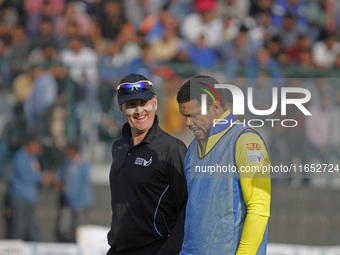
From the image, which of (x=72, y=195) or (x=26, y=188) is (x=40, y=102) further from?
(x=72, y=195)

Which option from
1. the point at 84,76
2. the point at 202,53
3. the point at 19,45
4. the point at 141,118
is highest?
the point at 19,45

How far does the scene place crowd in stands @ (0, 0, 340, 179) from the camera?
30.8 ft

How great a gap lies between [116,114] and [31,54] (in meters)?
3.32

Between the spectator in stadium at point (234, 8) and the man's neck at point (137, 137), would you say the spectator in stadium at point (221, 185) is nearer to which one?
the man's neck at point (137, 137)

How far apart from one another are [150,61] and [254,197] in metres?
7.63

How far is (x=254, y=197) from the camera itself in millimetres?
3643

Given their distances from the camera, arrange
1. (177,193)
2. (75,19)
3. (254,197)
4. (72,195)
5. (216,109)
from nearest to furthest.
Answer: (254,197) < (216,109) < (177,193) < (72,195) < (75,19)

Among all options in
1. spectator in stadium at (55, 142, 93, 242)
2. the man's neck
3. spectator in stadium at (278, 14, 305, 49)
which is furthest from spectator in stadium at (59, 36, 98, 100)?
the man's neck

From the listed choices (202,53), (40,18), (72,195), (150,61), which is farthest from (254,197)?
(40,18)

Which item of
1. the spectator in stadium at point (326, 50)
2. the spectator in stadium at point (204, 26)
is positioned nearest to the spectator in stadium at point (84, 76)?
the spectator in stadium at point (204, 26)

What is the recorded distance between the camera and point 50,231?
9.54 meters

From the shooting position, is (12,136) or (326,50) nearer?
(12,136)

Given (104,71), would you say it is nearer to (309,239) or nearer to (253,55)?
(253,55)

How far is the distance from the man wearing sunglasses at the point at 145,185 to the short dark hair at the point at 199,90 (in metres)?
0.57
